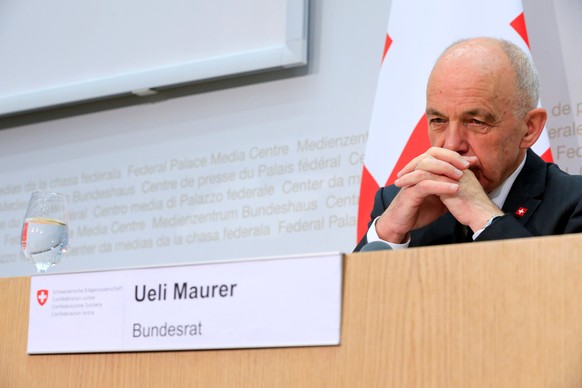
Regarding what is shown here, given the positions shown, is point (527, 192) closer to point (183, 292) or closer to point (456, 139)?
point (456, 139)

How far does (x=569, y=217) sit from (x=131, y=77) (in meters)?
2.18

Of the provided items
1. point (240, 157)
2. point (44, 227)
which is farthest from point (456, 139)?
point (240, 157)

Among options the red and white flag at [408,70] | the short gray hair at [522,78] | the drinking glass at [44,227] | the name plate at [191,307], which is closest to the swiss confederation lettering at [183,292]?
the name plate at [191,307]

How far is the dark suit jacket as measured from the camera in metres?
2.11

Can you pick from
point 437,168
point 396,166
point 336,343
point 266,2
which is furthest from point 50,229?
point 266,2

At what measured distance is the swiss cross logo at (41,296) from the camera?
5.16 ft

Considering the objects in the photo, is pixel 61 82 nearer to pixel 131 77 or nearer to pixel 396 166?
pixel 131 77

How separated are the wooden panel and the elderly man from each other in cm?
78

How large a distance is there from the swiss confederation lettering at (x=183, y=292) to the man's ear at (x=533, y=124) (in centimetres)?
117

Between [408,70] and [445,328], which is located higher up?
[408,70]

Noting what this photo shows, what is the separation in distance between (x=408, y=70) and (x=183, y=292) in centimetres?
169

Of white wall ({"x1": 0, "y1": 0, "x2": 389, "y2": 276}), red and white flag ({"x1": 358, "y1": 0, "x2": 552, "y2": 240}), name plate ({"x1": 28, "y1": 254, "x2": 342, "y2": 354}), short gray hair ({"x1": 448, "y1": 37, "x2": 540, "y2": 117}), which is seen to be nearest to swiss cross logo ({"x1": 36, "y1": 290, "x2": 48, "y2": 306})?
name plate ({"x1": 28, "y1": 254, "x2": 342, "y2": 354})

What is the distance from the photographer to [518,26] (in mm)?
2701

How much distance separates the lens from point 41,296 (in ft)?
5.17
